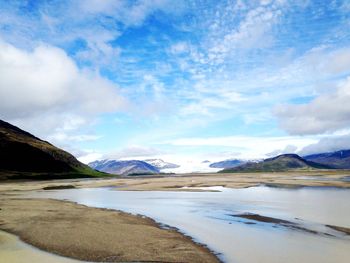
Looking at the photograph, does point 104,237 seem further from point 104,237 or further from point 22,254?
point 22,254

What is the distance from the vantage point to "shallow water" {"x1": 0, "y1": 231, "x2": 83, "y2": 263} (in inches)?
790

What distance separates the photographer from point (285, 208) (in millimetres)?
43562

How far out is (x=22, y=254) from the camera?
21.5 m

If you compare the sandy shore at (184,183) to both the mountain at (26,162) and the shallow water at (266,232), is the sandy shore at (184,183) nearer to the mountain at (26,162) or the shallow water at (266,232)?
the shallow water at (266,232)

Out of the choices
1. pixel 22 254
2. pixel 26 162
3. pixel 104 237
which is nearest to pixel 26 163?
pixel 26 162

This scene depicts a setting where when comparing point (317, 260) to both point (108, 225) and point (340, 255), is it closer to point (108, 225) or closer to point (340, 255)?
point (340, 255)

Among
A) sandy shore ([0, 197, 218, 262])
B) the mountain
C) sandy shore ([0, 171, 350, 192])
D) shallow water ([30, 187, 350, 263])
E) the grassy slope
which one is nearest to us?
sandy shore ([0, 197, 218, 262])

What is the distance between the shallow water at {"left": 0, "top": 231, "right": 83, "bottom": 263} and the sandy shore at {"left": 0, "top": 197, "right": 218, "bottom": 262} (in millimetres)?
578

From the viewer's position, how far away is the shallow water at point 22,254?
20.1 metres

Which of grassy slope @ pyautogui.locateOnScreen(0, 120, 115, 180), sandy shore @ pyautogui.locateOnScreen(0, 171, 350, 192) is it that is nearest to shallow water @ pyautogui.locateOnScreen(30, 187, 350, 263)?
sandy shore @ pyautogui.locateOnScreen(0, 171, 350, 192)

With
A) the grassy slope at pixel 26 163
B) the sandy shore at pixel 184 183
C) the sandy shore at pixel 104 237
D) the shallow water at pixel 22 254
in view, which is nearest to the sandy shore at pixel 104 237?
the sandy shore at pixel 104 237

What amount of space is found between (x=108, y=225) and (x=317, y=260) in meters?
16.8

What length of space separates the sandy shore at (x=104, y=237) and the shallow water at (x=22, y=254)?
1.90 feet

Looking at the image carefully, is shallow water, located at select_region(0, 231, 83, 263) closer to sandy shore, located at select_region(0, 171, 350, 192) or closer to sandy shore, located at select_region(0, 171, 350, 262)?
sandy shore, located at select_region(0, 171, 350, 262)
